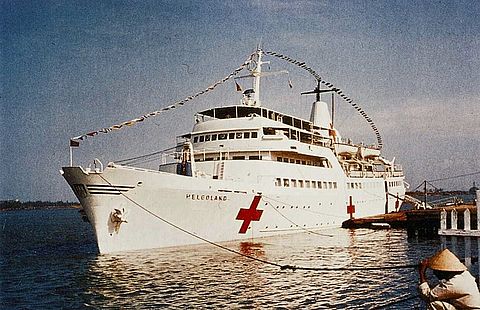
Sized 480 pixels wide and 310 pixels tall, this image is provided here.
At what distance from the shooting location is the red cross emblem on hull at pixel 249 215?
18.5 meters

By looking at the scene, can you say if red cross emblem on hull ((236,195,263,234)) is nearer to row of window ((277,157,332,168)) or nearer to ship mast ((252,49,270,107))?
row of window ((277,157,332,168))

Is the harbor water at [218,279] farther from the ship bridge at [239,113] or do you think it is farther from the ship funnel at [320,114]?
the ship funnel at [320,114]

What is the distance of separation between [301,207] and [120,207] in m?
9.37

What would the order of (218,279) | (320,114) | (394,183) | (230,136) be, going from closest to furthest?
1. (218,279)
2. (230,136)
3. (320,114)
4. (394,183)

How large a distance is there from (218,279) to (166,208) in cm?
464

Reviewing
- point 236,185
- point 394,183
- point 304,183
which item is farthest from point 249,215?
point 394,183

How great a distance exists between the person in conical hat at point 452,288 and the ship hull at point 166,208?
476 inches

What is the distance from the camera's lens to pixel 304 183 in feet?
75.4

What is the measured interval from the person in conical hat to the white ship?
39.7 ft

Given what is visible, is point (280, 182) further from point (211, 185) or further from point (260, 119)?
point (211, 185)

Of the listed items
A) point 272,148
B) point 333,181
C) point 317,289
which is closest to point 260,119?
point 272,148

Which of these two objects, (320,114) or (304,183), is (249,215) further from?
(320,114)

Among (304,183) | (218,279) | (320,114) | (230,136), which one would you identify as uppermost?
(320,114)

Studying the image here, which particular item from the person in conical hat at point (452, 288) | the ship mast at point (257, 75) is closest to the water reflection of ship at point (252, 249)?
the ship mast at point (257, 75)
